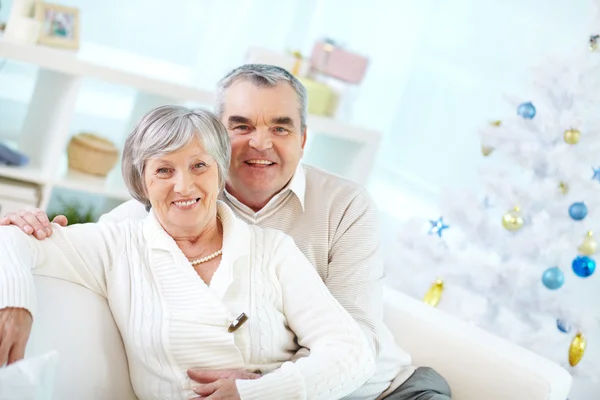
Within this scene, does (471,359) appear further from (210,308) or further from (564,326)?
(564,326)

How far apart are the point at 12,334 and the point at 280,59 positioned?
2.87 m

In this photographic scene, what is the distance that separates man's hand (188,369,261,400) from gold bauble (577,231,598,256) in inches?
86.8

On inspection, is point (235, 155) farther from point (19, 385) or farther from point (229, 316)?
point (19, 385)

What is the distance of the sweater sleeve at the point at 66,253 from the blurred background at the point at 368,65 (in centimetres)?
210

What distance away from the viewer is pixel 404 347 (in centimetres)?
252

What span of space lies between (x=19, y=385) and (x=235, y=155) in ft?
3.49

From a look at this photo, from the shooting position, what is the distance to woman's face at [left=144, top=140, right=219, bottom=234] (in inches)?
72.0

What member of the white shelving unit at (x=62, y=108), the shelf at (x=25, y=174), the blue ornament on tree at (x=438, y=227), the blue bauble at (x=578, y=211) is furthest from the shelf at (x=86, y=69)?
the blue bauble at (x=578, y=211)

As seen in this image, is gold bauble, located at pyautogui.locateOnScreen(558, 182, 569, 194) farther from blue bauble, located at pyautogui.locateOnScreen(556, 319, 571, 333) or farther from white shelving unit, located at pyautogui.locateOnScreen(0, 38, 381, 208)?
white shelving unit, located at pyautogui.locateOnScreen(0, 38, 381, 208)

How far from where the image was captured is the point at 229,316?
70.7 inches

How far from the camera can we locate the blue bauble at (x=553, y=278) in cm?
363

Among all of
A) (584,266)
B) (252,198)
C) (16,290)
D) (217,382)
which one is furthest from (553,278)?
(16,290)

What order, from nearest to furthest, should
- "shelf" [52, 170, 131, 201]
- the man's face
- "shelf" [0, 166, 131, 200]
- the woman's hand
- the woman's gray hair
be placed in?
the woman's hand → the woman's gray hair → the man's face → "shelf" [0, 166, 131, 200] → "shelf" [52, 170, 131, 201]

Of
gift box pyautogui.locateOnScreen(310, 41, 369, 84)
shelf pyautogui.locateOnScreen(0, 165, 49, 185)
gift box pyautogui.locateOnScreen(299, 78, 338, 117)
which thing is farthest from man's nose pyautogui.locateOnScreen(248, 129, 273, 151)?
gift box pyautogui.locateOnScreen(310, 41, 369, 84)
